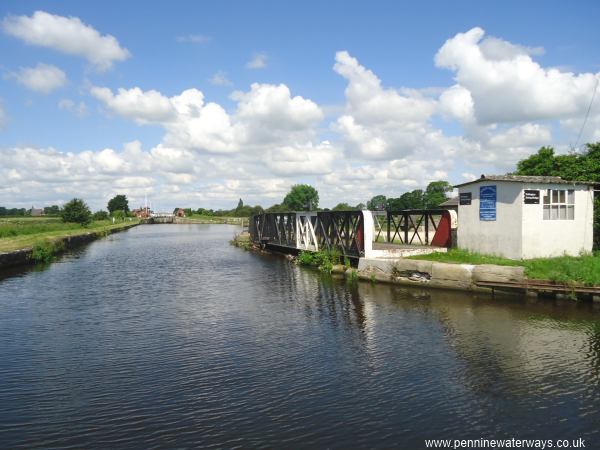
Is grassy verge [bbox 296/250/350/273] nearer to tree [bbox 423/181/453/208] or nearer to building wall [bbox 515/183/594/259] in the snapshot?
building wall [bbox 515/183/594/259]

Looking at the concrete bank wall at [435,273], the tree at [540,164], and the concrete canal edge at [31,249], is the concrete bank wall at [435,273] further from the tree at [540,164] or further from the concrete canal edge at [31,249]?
the concrete canal edge at [31,249]

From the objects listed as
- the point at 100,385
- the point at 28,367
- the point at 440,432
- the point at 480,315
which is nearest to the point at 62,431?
the point at 100,385

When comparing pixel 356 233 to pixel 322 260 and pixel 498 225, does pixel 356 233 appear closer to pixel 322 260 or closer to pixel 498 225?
pixel 322 260

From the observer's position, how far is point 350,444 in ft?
32.9

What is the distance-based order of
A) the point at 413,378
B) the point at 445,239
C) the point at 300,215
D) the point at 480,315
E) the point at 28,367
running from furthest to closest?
the point at 300,215, the point at 445,239, the point at 480,315, the point at 28,367, the point at 413,378

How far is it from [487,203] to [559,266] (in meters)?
5.64

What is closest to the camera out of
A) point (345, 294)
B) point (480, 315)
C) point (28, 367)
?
point (28, 367)

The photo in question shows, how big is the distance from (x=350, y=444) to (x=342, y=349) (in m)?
6.60

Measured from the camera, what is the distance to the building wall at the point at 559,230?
A: 2624cm

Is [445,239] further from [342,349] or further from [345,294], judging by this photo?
[342,349]

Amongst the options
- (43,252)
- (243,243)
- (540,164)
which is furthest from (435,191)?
(43,252)

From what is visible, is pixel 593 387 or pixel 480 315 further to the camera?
pixel 480 315

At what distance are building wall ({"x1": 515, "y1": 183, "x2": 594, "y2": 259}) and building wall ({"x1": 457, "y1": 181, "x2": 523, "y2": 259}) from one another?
0.49 metres

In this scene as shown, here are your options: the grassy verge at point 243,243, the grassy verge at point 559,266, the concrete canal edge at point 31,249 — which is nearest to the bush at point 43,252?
the concrete canal edge at point 31,249
